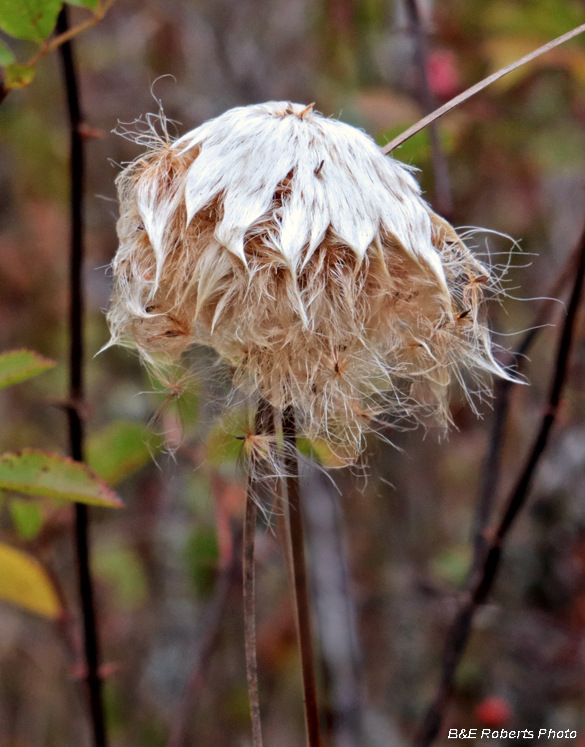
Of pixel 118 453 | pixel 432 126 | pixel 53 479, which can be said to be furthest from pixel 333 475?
pixel 53 479

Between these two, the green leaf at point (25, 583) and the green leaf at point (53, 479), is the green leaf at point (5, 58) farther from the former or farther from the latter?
the green leaf at point (25, 583)

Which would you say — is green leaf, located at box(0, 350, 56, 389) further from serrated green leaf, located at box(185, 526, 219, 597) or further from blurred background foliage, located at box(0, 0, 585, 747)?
serrated green leaf, located at box(185, 526, 219, 597)

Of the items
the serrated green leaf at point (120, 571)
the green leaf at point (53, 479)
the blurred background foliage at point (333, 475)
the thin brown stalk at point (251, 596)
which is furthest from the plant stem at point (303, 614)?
the serrated green leaf at point (120, 571)

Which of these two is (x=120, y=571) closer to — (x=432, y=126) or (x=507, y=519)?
(x=507, y=519)

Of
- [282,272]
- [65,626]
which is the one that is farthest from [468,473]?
[282,272]

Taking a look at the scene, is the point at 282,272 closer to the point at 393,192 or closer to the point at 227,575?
the point at 393,192
